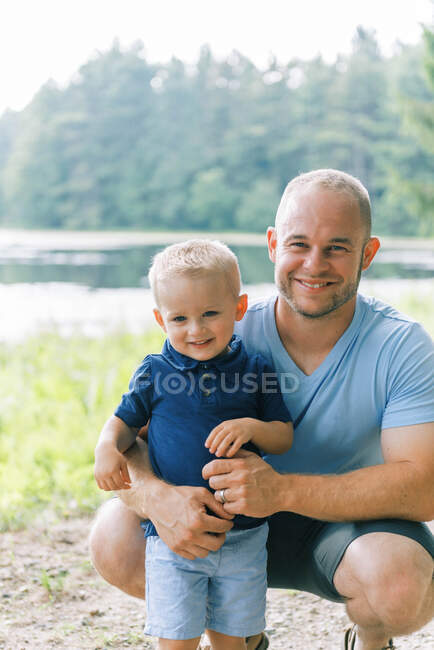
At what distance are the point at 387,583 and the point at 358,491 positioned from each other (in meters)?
0.25

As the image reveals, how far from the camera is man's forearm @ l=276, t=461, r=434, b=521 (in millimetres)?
1946

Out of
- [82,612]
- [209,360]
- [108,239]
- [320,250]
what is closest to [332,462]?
[209,360]

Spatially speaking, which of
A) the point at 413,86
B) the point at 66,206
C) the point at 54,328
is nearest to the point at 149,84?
the point at 66,206

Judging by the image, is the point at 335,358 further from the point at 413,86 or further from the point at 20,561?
the point at 413,86

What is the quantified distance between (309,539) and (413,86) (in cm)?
2401

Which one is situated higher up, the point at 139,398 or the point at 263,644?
the point at 139,398

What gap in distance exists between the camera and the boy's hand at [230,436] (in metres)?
1.85

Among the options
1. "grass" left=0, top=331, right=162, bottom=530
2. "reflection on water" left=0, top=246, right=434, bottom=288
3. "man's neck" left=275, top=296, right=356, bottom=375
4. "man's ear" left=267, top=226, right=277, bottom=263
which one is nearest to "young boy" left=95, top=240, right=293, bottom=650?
"man's neck" left=275, top=296, right=356, bottom=375

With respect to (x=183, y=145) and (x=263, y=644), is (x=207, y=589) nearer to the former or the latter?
(x=263, y=644)

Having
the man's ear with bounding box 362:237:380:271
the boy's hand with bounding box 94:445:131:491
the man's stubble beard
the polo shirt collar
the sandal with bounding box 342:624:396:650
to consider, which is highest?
the man's ear with bounding box 362:237:380:271

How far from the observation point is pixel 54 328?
29.8 ft

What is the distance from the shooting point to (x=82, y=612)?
279 cm

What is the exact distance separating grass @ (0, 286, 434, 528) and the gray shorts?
72.4 inches

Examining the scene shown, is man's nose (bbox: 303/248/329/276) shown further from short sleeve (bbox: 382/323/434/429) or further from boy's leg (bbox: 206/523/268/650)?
boy's leg (bbox: 206/523/268/650)
